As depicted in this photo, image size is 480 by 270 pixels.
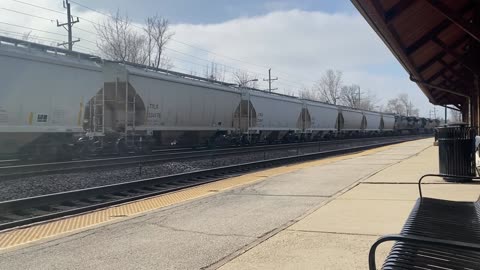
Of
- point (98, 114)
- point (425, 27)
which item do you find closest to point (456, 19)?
point (425, 27)

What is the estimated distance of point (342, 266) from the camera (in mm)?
4605

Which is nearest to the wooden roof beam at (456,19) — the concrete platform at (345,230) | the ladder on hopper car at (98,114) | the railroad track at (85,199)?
the concrete platform at (345,230)

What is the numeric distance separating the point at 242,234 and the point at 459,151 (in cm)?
624

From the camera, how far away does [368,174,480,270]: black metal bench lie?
2.62 m

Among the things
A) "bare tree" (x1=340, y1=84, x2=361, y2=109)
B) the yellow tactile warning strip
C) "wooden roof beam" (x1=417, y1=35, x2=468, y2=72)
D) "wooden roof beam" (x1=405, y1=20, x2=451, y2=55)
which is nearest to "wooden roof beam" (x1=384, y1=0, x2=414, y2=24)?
"wooden roof beam" (x1=405, y1=20, x2=451, y2=55)

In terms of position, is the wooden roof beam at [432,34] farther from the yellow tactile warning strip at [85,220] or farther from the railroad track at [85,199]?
the railroad track at [85,199]

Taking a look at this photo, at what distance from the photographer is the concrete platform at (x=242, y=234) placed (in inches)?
198

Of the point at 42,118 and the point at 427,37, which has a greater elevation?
the point at 427,37

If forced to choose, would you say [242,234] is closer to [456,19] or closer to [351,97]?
[456,19]

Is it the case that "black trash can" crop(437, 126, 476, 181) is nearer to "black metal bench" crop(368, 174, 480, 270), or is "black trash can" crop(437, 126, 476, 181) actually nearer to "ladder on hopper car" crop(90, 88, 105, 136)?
"black metal bench" crop(368, 174, 480, 270)

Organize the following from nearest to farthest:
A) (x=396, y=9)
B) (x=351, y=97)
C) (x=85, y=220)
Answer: (x=396, y=9) → (x=85, y=220) → (x=351, y=97)

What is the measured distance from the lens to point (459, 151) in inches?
402

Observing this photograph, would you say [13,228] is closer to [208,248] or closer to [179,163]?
[208,248]

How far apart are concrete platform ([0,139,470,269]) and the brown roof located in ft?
9.49
